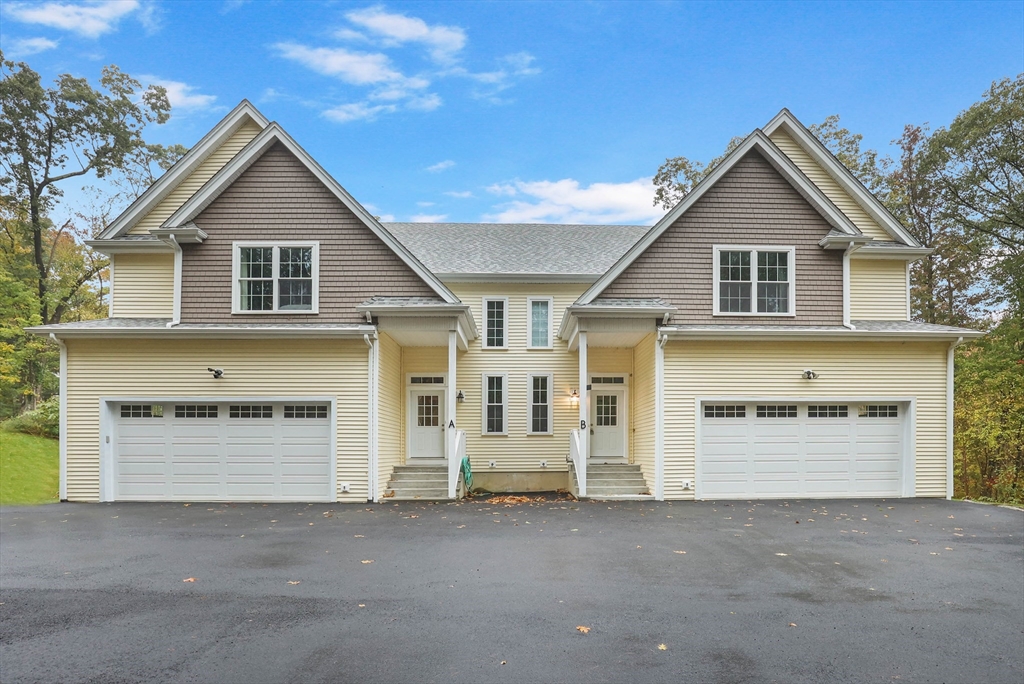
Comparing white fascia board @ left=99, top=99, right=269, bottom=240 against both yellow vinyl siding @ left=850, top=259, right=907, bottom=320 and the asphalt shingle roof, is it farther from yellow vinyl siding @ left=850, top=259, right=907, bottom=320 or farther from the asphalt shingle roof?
yellow vinyl siding @ left=850, top=259, right=907, bottom=320

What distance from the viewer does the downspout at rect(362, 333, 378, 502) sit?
41.7ft

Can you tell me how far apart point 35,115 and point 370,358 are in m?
23.4

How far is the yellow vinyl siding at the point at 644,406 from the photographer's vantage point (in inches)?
529

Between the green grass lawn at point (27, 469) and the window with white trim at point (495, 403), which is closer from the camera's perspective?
the green grass lawn at point (27, 469)

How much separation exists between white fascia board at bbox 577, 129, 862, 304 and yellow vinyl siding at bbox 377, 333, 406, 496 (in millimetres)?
4977

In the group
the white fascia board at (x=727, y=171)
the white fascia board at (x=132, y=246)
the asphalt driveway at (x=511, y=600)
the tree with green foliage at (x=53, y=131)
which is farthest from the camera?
the tree with green foliage at (x=53, y=131)

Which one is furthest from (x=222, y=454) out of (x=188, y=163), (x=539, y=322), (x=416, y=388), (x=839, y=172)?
(x=839, y=172)

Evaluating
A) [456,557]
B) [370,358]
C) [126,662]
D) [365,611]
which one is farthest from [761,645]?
[370,358]

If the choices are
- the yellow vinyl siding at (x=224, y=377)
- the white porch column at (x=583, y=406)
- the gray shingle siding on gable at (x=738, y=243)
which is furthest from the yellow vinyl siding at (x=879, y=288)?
the yellow vinyl siding at (x=224, y=377)

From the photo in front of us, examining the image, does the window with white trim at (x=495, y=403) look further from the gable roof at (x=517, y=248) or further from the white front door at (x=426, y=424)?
the gable roof at (x=517, y=248)

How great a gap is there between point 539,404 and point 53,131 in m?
25.2

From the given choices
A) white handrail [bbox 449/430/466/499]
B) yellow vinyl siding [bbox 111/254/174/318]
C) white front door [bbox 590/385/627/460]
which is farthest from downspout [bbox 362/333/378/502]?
white front door [bbox 590/385/627/460]

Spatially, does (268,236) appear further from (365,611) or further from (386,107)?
(386,107)

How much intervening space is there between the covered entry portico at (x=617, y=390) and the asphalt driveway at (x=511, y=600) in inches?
124
